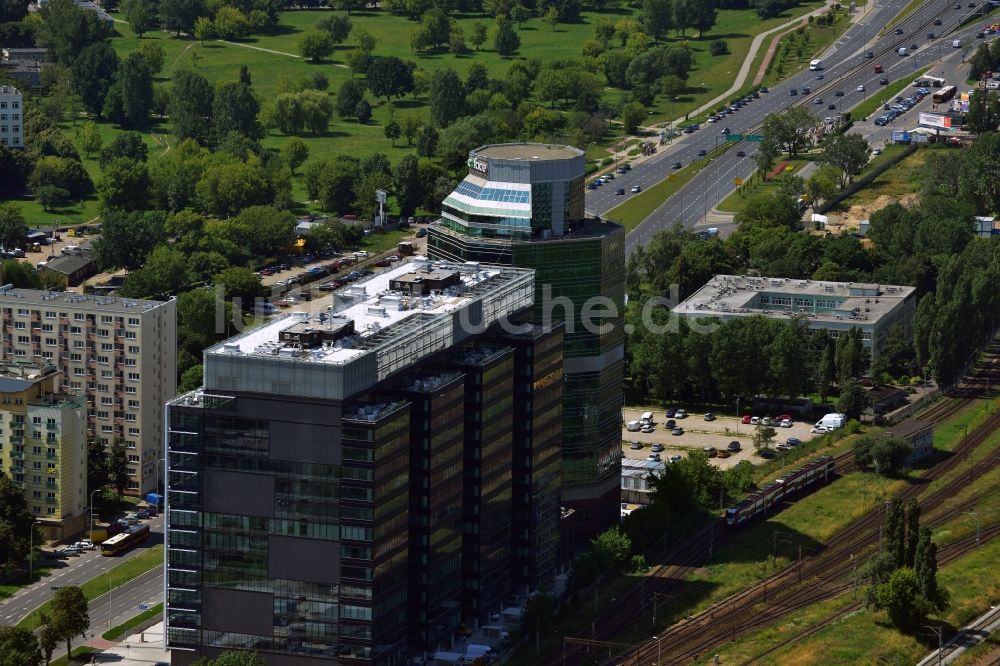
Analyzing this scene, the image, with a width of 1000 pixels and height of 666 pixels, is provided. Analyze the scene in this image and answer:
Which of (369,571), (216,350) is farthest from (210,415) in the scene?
(369,571)

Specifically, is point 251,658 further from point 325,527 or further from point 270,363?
point 270,363

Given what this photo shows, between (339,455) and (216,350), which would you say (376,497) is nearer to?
(339,455)

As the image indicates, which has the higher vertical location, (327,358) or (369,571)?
(327,358)

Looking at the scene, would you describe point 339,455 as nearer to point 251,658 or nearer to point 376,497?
point 376,497

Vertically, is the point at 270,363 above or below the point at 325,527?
above

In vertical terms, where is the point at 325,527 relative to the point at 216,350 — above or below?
below

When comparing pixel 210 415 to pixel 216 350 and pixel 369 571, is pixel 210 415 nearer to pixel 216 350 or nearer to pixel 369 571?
pixel 216 350

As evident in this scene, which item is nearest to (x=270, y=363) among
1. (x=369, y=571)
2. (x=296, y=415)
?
(x=296, y=415)
